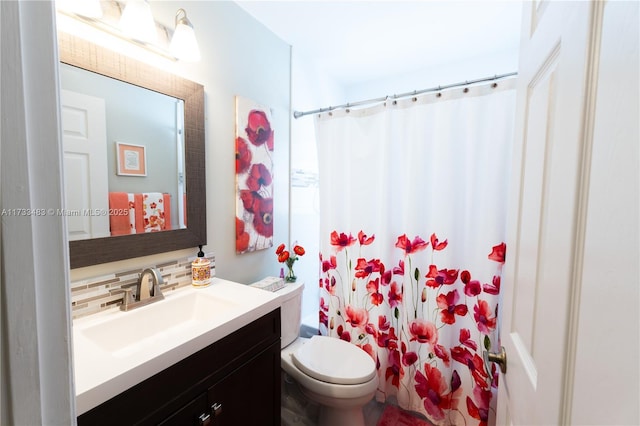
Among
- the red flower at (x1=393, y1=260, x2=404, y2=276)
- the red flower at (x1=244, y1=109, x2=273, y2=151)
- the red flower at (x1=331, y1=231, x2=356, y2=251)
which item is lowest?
the red flower at (x1=393, y1=260, x2=404, y2=276)

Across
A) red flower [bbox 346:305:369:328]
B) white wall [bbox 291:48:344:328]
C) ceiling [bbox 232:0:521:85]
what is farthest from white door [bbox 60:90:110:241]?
red flower [bbox 346:305:369:328]

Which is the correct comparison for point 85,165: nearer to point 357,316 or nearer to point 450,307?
point 357,316

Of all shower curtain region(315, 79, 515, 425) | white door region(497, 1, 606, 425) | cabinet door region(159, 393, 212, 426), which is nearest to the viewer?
white door region(497, 1, 606, 425)

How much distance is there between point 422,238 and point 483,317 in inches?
20.2

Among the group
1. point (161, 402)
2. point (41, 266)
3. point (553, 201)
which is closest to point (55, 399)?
point (41, 266)

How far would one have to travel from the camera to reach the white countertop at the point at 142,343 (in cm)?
68

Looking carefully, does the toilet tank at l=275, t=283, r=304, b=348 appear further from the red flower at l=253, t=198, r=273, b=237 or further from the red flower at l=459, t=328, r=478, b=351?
the red flower at l=459, t=328, r=478, b=351

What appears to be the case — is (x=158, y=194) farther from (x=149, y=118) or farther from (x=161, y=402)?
(x=161, y=402)

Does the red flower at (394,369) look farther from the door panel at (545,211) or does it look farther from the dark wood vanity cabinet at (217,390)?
the door panel at (545,211)

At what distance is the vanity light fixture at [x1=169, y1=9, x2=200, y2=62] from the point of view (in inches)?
47.0

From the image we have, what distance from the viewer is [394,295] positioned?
174 cm

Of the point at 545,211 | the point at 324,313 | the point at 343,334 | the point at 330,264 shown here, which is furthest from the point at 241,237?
the point at 545,211

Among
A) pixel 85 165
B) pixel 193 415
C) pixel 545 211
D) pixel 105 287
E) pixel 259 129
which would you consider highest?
pixel 259 129

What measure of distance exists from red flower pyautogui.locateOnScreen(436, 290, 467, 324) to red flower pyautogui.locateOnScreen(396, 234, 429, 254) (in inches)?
11.4
